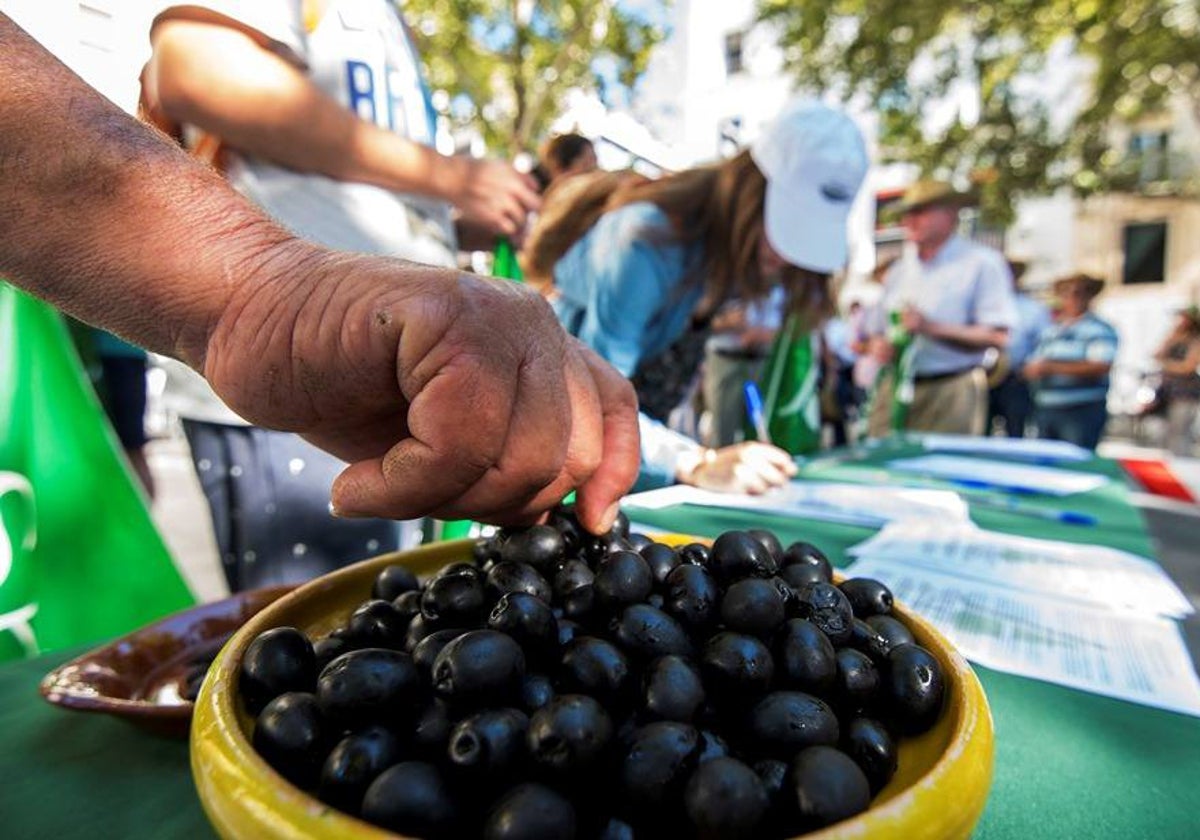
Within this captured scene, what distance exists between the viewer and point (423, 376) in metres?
0.46

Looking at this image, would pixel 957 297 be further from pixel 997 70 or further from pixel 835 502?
pixel 997 70

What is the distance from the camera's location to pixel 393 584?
24.5 inches

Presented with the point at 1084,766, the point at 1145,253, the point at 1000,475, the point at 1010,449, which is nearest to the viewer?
the point at 1084,766

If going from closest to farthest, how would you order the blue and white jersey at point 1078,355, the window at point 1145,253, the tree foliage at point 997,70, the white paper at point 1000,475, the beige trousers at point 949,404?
the white paper at point 1000,475
the beige trousers at point 949,404
the blue and white jersey at point 1078,355
the tree foliage at point 997,70
the window at point 1145,253

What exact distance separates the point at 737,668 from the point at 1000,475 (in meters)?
1.96

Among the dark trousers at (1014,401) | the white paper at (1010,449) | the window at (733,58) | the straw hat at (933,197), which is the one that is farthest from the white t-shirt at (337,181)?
the window at (733,58)

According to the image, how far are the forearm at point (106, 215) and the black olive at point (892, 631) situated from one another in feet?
1.76

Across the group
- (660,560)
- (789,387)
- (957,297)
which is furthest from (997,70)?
(660,560)

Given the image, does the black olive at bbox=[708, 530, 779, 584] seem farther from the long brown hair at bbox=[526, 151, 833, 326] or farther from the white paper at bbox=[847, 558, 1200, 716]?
the long brown hair at bbox=[526, 151, 833, 326]

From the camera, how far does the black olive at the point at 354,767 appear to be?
38 centimetres

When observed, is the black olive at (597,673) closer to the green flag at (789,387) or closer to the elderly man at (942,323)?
the green flag at (789,387)

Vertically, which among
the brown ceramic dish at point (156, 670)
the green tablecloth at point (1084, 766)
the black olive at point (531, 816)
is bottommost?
the green tablecloth at point (1084, 766)

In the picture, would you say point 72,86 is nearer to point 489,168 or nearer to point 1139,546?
point 489,168

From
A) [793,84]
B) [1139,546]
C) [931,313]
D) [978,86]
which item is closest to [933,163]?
[978,86]
